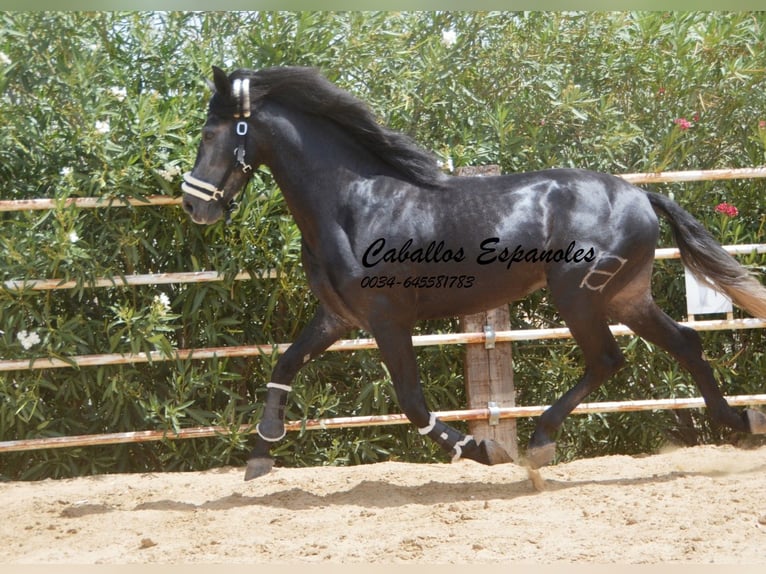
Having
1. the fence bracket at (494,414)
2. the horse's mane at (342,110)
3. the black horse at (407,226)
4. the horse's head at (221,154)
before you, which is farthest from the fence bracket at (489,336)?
the horse's head at (221,154)

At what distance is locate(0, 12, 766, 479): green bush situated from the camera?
16.3 ft

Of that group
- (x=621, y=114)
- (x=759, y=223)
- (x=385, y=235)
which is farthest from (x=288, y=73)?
(x=759, y=223)

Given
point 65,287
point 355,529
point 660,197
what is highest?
point 660,197

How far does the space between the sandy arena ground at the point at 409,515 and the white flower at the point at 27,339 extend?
0.76 metres

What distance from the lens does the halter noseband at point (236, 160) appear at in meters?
4.21

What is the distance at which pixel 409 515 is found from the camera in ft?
12.5

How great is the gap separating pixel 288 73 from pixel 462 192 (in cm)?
103

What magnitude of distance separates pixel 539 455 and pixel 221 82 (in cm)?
233

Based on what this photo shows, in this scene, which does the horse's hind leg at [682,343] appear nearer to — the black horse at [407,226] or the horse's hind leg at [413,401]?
the black horse at [407,226]

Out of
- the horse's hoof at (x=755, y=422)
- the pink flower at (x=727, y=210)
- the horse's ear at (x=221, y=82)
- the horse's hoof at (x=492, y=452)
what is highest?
the horse's ear at (x=221, y=82)

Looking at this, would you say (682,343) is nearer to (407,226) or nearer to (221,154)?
(407,226)

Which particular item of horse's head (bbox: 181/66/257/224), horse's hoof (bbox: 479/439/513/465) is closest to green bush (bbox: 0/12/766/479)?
horse's head (bbox: 181/66/257/224)

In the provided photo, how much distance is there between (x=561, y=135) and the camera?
5.71 metres

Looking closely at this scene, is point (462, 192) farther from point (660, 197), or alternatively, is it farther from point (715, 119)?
point (715, 119)
